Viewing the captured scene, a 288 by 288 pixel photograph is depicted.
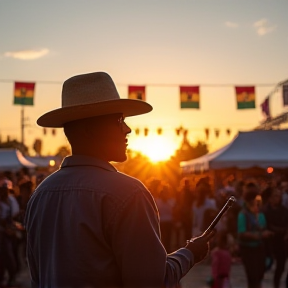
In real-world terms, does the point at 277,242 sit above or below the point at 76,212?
below

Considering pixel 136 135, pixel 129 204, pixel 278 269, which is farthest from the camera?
pixel 136 135

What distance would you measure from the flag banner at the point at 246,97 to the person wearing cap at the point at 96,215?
2098 cm

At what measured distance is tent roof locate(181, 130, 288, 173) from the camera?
18438 mm

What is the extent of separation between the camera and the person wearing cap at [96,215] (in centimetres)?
214

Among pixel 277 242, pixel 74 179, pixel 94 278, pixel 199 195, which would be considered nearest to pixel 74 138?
pixel 74 179

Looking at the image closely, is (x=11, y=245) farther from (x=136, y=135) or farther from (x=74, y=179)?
(x=136, y=135)

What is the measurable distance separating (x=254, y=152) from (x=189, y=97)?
4.60 meters

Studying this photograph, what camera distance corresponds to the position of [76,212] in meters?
2.24

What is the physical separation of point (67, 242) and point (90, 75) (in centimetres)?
68

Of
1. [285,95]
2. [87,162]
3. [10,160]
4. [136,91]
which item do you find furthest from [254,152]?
[87,162]

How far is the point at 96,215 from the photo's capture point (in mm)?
2191

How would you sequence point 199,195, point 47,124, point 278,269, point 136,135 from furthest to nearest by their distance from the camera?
point 136,135 → point 199,195 → point 278,269 → point 47,124

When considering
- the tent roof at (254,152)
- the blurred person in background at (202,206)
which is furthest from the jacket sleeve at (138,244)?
the tent roof at (254,152)

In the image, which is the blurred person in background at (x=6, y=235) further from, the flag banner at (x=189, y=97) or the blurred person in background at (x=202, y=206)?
the flag banner at (x=189, y=97)
